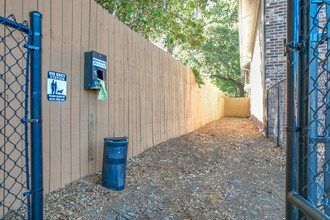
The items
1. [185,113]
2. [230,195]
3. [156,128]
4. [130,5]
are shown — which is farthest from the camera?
[185,113]

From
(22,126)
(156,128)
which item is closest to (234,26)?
(156,128)

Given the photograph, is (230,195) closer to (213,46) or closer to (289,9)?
(289,9)

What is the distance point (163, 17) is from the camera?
6.81 meters

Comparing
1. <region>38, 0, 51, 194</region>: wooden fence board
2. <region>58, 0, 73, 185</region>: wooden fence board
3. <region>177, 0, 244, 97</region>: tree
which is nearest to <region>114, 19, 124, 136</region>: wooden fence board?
<region>58, 0, 73, 185</region>: wooden fence board

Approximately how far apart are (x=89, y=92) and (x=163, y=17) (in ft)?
14.6

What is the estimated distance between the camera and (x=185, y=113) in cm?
789

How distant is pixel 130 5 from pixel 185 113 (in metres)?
3.80

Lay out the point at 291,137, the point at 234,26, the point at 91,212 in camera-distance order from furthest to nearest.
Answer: the point at 234,26
the point at 91,212
the point at 291,137

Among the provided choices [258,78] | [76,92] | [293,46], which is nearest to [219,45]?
[258,78]

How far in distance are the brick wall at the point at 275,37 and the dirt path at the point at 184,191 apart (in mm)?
2513

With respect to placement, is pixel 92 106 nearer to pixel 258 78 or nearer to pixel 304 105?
pixel 304 105

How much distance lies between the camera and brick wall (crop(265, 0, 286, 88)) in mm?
6266

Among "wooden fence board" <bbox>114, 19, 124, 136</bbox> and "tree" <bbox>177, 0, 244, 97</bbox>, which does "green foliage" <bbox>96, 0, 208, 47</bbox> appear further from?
"tree" <bbox>177, 0, 244, 97</bbox>

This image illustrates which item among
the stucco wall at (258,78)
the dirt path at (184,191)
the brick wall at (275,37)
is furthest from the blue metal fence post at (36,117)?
the stucco wall at (258,78)
